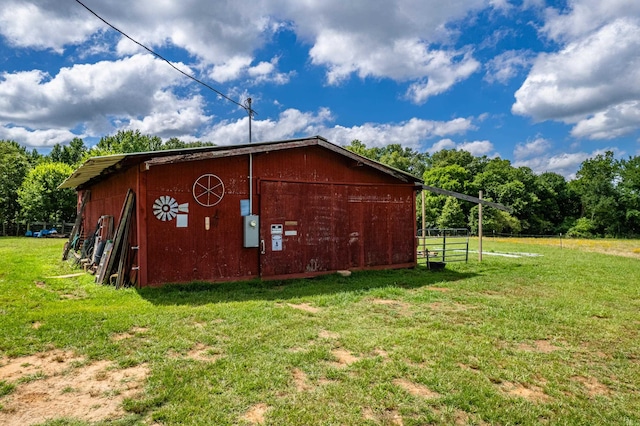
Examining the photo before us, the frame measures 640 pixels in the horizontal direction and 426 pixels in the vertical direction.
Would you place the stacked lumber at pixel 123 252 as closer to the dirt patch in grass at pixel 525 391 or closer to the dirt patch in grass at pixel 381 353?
the dirt patch in grass at pixel 381 353

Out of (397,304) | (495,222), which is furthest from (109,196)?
(495,222)

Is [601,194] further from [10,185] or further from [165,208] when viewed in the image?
[10,185]

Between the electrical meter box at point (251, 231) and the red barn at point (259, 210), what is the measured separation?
23mm

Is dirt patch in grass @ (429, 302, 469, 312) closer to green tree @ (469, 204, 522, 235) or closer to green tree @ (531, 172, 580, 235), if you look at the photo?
green tree @ (469, 204, 522, 235)

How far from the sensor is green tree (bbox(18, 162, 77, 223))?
93.2 ft

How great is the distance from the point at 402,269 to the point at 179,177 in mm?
6702

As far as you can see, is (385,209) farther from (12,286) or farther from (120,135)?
(120,135)

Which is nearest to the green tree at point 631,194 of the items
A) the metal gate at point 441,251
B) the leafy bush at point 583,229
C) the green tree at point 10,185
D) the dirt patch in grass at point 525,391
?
the leafy bush at point 583,229

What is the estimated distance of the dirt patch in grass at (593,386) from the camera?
3.58 meters

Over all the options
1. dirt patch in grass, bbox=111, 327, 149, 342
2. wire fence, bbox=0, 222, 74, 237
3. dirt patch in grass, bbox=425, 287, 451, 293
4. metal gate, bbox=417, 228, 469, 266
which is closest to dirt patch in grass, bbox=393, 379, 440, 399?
dirt patch in grass, bbox=111, 327, 149, 342

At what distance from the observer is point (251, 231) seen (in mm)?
8906

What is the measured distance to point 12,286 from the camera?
7.79 meters

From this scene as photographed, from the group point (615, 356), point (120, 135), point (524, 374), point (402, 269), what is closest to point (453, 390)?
point (524, 374)

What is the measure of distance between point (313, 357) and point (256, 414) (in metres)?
1.25
